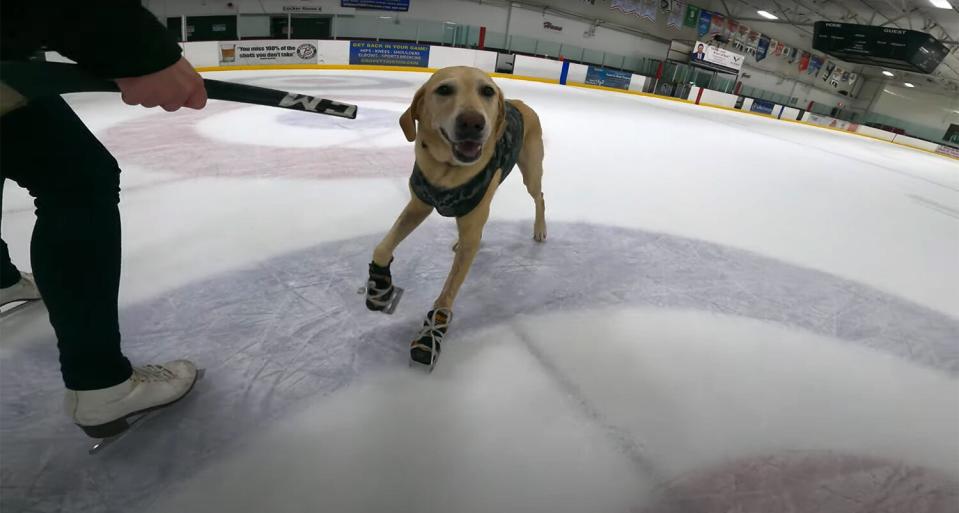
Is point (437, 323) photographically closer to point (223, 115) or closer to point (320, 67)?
point (223, 115)

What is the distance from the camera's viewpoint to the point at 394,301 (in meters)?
1.62

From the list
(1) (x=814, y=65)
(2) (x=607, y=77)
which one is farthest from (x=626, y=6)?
(1) (x=814, y=65)

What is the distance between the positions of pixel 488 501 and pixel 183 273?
1.38 meters

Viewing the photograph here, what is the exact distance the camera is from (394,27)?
13328 millimetres

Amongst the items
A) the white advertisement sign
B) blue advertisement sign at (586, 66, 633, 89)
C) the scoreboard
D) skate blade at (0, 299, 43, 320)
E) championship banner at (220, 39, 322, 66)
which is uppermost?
the scoreboard

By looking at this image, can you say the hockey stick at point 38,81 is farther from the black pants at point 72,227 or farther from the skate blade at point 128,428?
the skate blade at point 128,428

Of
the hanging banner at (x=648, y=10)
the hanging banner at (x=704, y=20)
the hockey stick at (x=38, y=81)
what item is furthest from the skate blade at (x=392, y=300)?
the hanging banner at (x=704, y=20)

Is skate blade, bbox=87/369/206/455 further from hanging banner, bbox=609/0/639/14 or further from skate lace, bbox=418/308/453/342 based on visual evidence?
hanging banner, bbox=609/0/639/14

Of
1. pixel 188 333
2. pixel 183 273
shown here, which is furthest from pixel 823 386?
pixel 183 273

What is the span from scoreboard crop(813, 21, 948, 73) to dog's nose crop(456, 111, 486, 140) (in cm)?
1866

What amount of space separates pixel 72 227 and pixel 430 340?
0.87 m

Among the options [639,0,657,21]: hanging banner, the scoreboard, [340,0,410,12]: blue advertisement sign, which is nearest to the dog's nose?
[340,0,410,12]: blue advertisement sign

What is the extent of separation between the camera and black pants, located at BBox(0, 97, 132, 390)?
0.70 metres

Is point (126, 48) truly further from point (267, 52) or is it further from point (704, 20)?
point (704, 20)
